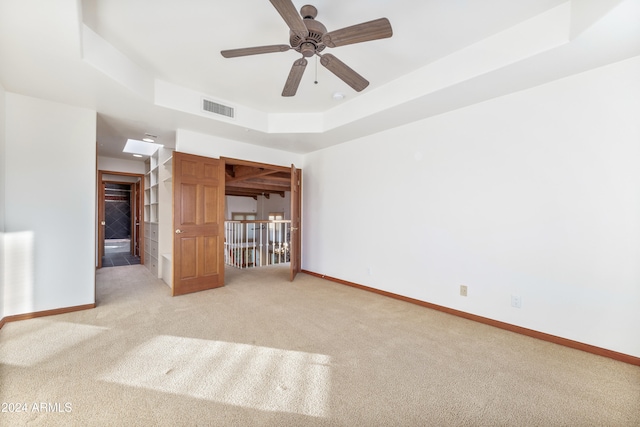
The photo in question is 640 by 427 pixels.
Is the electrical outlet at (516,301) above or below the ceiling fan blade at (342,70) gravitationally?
below

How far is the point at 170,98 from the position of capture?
10.9ft

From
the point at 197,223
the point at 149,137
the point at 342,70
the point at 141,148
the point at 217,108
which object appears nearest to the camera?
the point at 342,70

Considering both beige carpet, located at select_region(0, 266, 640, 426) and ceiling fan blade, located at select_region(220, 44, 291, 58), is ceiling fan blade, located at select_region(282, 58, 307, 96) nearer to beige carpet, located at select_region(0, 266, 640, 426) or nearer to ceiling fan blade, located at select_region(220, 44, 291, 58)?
ceiling fan blade, located at select_region(220, 44, 291, 58)

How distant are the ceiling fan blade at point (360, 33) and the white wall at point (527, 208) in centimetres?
189

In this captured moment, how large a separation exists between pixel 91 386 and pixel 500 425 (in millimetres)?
2579

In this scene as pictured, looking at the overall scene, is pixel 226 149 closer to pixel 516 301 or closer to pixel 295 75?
pixel 295 75

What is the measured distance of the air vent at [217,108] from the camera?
3604mm

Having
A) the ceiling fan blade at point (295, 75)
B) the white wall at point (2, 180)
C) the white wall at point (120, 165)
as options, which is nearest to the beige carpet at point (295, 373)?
the white wall at point (2, 180)

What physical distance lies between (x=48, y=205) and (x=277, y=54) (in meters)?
3.12

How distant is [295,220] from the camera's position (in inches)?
202

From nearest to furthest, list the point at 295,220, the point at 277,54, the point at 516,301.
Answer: the point at 277,54 < the point at 516,301 < the point at 295,220

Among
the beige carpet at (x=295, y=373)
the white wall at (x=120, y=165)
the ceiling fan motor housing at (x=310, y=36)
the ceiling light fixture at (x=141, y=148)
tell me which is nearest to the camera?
the beige carpet at (x=295, y=373)

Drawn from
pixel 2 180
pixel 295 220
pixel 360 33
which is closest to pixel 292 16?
pixel 360 33

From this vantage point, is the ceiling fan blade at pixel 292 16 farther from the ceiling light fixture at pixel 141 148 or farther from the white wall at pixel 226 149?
the ceiling light fixture at pixel 141 148
